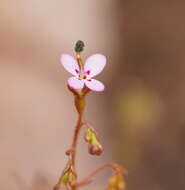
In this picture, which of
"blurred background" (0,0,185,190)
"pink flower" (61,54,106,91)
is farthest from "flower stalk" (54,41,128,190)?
"blurred background" (0,0,185,190)

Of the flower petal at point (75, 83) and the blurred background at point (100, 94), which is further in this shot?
the blurred background at point (100, 94)

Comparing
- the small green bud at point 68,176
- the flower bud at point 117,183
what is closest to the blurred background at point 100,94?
the small green bud at point 68,176

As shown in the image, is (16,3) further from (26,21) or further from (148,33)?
(148,33)

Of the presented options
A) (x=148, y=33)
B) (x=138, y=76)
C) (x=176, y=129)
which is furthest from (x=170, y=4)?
(x=176, y=129)

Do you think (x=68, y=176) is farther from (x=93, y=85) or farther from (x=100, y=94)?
(x=100, y=94)

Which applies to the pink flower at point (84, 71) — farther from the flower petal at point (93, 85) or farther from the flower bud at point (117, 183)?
the flower bud at point (117, 183)

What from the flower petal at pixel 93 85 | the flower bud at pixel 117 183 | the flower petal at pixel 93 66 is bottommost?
the flower bud at pixel 117 183

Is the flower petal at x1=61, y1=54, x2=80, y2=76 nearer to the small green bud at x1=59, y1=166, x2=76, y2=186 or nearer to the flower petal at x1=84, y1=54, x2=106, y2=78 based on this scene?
the flower petal at x1=84, y1=54, x2=106, y2=78

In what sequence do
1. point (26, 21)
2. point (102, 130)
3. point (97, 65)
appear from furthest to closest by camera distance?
1. point (102, 130)
2. point (26, 21)
3. point (97, 65)
